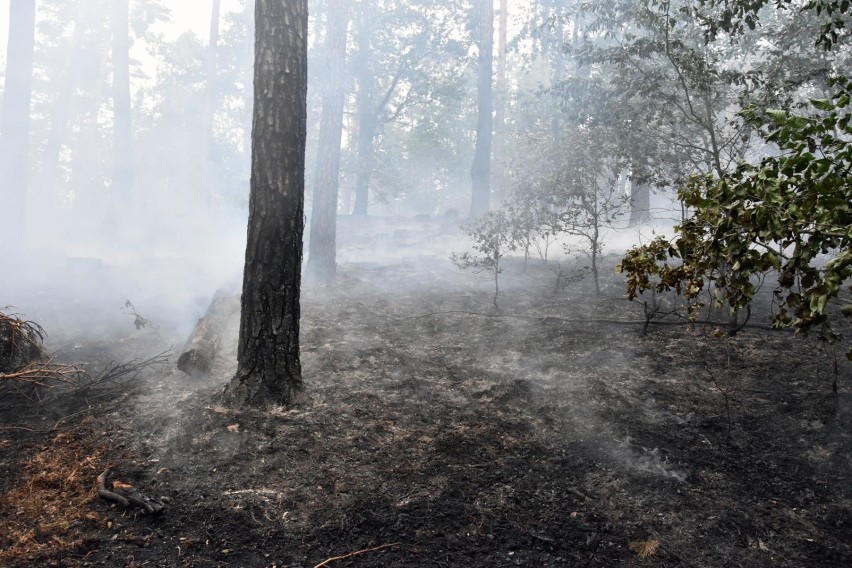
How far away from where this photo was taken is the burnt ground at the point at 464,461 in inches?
143

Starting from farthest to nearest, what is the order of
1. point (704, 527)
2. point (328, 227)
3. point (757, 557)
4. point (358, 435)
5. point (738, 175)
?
point (328, 227) → point (358, 435) → point (704, 527) → point (757, 557) → point (738, 175)

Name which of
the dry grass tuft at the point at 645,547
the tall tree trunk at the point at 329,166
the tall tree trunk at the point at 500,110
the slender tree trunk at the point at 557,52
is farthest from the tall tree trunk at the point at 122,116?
the dry grass tuft at the point at 645,547

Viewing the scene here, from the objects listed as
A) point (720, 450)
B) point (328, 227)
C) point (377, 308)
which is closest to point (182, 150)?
point (328, 227)

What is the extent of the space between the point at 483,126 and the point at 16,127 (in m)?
15.5

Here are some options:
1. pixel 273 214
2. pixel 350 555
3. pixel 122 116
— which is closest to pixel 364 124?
pixel 122 116

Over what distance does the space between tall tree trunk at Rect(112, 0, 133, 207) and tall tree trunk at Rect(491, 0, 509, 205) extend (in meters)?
17.9

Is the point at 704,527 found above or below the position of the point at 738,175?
below

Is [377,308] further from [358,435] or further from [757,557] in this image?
[757,557]

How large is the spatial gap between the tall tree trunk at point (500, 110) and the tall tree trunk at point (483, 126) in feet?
24.8

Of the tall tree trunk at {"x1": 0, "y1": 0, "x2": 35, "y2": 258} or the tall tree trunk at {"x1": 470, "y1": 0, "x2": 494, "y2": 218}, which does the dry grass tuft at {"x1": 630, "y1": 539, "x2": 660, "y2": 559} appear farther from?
the tall tree trunk at {"x1": 0, "y1": 0, "x2": 35, "y2": 258}

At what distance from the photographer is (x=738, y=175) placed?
2758 mm

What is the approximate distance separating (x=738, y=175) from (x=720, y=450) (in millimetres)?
3000

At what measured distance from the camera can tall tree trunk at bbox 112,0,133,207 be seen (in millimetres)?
26000

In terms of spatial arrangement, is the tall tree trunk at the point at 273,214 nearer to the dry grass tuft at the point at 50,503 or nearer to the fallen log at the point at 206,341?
the fallen log at the point at 206,341
